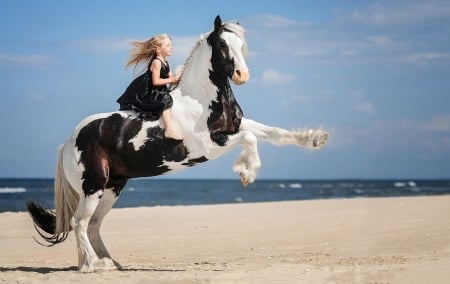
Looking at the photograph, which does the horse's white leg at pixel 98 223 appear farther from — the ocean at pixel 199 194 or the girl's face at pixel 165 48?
the ocean at pixel 199 194

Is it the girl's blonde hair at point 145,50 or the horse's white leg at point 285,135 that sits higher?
the girl's blonde hair at point 145,50

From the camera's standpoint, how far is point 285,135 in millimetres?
7328

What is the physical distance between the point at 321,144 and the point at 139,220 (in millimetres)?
8883

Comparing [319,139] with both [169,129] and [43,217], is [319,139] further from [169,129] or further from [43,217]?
[43,217]

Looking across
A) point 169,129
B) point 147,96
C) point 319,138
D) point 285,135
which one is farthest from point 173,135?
point 319,138

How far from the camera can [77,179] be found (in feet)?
26.0

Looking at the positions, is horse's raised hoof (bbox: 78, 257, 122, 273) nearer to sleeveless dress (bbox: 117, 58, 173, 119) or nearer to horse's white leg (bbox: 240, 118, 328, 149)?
sleeveless dress (bbox: 117, 58, 173, 119)

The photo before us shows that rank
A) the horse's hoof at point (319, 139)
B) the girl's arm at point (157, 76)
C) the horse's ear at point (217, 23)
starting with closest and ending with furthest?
1. the horse's hoof at point (319, 139)
2. the horse's ear at point (217, 23)
3. the girl's arm at point (157, 76)

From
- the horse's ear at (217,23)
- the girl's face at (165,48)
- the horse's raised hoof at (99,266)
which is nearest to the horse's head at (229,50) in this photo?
the horse's ear at (217,23)

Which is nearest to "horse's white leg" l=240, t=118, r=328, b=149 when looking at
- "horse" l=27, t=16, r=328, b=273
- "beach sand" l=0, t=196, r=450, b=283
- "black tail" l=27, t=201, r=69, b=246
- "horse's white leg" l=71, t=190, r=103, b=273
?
"horse" l=27, t=16, r=328, b=273

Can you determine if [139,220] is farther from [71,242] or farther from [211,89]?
[211,89]

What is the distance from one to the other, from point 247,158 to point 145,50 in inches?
69.2

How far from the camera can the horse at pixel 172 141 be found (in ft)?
23.9

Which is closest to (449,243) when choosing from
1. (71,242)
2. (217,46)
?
(217,46)
